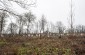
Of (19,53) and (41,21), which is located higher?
(41,21)

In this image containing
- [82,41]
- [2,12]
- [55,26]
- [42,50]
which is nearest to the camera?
[2,12]

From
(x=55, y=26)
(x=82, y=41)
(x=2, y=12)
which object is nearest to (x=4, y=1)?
(x=2, y=12)

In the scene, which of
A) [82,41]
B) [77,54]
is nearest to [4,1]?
[77,54]

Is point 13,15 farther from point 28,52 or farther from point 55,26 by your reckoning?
point 55,26

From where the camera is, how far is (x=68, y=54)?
46.3 ft

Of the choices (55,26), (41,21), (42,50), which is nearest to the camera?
(42,50)

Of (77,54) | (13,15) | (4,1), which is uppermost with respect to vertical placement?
(4,1)

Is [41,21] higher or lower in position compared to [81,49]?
higher

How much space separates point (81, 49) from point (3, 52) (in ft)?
22.4

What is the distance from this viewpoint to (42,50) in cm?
1509

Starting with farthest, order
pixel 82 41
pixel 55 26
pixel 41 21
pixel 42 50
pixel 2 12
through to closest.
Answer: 1. pixel 55 26
2. pixel 41 21
3. pixel 82 41
4. pixel 42 50
5. pixel 2 12

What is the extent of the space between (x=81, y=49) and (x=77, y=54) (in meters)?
1.28

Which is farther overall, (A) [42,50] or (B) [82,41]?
(B) [82,41]

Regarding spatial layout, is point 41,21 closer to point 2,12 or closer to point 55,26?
point 55,26
